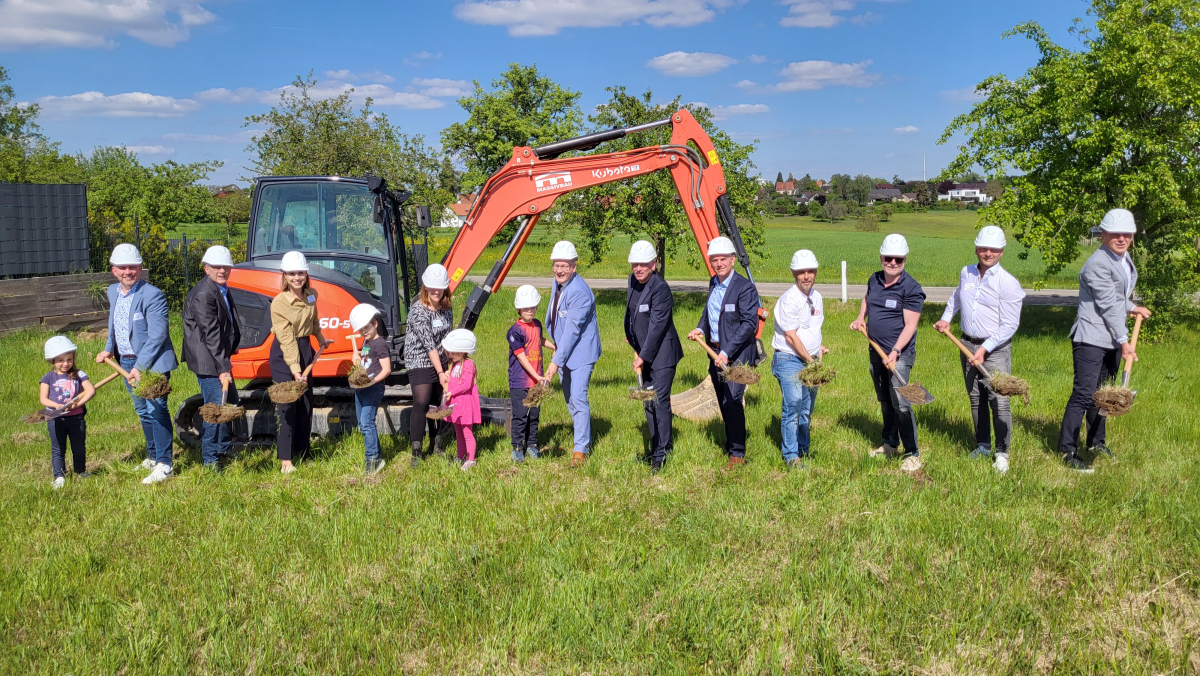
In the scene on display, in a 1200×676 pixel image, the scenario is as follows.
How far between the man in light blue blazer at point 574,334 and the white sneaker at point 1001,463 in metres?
3.52

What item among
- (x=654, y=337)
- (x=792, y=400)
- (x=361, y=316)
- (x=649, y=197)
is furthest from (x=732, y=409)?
(x=649, y=197)

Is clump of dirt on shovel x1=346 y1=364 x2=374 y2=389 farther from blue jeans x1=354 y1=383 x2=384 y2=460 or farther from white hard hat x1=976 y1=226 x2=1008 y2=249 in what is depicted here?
white hard hat x1=976 y1=226 x2=1008 y2=249

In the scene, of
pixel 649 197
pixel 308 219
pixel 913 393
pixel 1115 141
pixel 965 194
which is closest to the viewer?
pixel 913 393

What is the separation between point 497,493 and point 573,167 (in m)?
3.83

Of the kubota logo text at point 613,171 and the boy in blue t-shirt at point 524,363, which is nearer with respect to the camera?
the boy in blue t-shirt at point 524,363

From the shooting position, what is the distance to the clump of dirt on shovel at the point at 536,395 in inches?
263

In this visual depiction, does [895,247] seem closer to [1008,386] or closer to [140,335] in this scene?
[1008,386]

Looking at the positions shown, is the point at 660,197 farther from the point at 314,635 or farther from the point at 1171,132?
the point at 314,635

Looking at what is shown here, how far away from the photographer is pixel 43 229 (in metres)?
15.5

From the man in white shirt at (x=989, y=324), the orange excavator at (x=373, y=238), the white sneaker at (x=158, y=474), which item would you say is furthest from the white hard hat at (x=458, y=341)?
the man in white shirt at (x=989, y=324)

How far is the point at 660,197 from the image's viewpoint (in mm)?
18750

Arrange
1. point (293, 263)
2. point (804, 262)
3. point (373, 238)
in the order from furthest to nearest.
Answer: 1. point (373, 238)
2. point (293, 263)
3. point (804, 262)

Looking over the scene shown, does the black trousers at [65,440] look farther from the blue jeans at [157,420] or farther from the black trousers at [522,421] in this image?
the black trousers at [522,421]

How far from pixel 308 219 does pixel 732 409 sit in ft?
16.0
